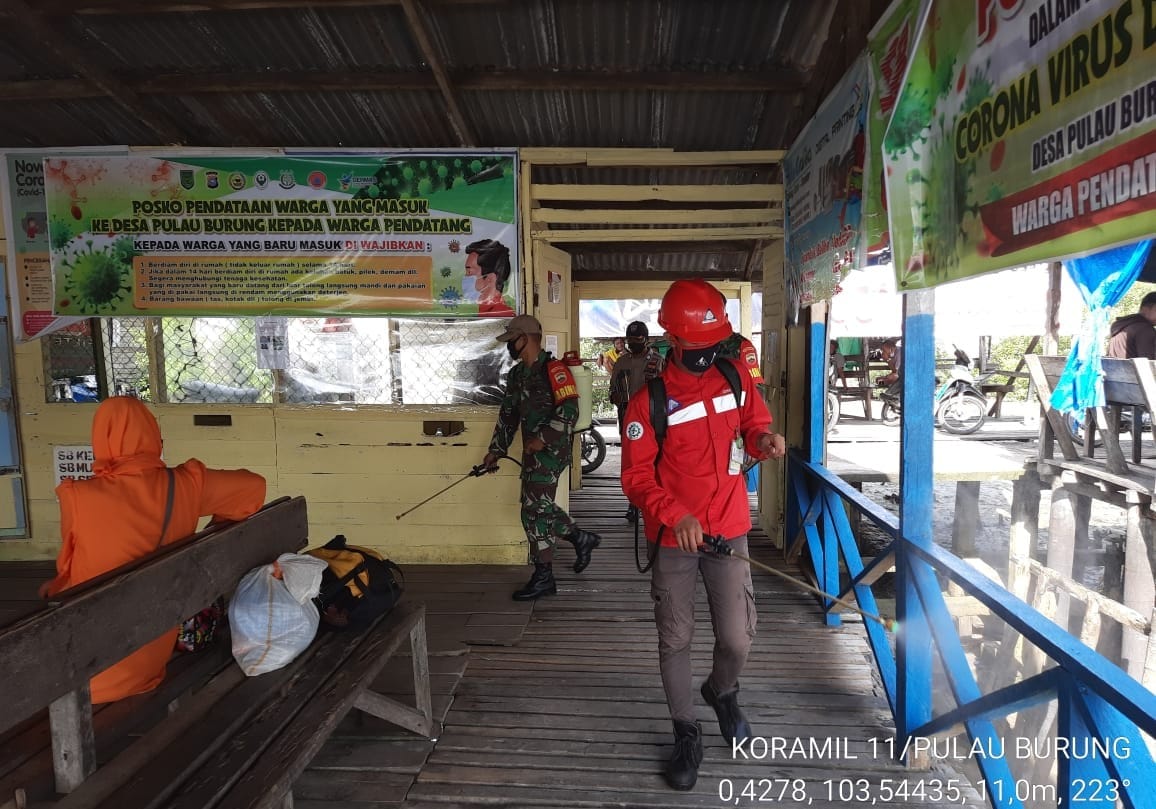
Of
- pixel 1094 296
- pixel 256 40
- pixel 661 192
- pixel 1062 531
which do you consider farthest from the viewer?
pixel 1062 531

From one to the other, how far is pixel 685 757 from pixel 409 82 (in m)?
3.83

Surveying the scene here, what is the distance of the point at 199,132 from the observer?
15.5ft

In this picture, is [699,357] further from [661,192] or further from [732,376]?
[661,192]

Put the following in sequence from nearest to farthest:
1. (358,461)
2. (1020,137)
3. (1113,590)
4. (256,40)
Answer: (1020,137) → (256,40) → (358,461) → (1113,590)

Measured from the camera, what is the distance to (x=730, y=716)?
277 cm

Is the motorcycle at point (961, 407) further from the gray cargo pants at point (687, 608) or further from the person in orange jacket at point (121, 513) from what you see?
the person in orange jacket at point (121, 513)

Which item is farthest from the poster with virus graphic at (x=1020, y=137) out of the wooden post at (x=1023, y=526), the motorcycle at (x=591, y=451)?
the motorcycle at (x=591, y=451)

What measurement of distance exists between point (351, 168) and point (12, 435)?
3263mm

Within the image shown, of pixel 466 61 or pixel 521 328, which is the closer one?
pixel 466 61

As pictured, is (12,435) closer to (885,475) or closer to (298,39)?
(298,39)

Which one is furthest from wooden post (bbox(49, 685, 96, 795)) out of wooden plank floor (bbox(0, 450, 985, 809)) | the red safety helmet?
the red safety helmet

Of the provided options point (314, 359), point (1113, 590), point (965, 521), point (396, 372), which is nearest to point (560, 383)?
point (396, 372)

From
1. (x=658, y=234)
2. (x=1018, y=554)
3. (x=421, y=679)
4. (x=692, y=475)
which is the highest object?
(x=658, y=234)

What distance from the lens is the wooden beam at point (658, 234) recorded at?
16.0 ft
